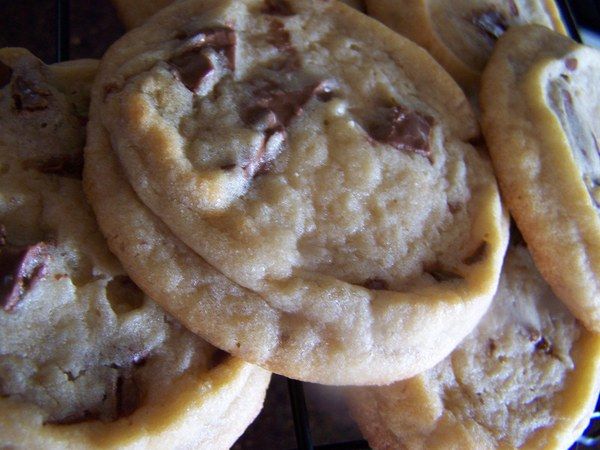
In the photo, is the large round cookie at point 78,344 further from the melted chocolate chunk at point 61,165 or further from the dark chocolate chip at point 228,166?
the dark chocolate chip at point 228,166

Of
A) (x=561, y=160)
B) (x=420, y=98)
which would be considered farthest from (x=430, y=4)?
(x=561, y=160)

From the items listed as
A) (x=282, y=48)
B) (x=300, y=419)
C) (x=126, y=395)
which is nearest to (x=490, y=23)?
(x=282, y=48)

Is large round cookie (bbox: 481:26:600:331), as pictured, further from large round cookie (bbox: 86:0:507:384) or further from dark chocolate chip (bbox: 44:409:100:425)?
dark chocolate chip (bbox: 44:409:100:425)

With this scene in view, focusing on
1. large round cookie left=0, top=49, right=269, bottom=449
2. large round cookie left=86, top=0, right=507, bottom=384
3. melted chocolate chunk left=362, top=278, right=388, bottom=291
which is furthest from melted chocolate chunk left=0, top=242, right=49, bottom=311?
melted chocolate chunk left=362, top=278, right=388, bottom=291

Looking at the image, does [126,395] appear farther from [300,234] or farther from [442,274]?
[442,274]

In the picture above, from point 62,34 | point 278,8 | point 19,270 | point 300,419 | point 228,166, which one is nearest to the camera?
point 19,270
